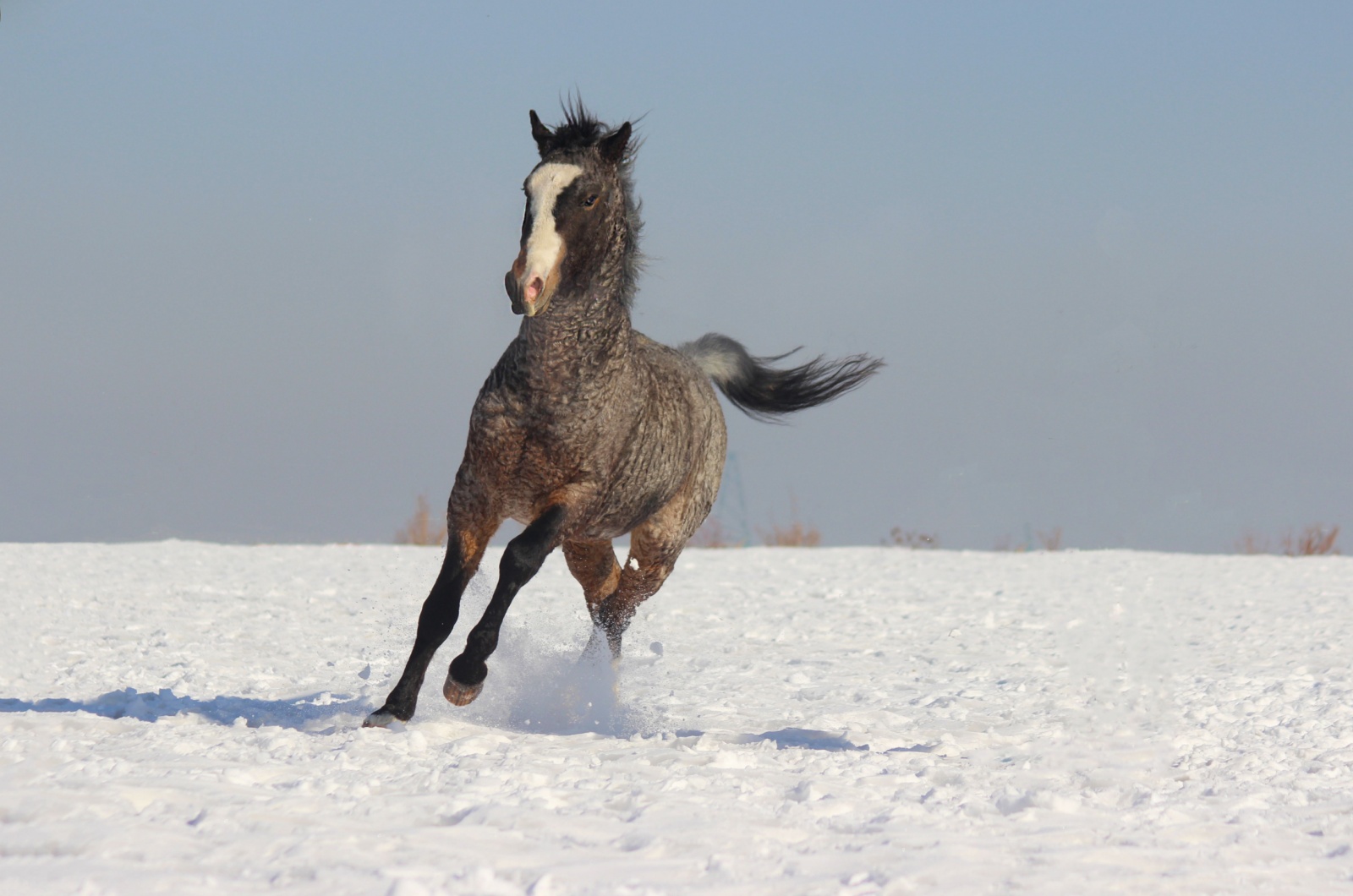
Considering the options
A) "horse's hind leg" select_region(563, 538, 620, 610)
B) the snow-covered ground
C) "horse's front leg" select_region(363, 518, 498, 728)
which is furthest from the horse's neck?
"horse's hind leg" select_region(563, 538, 620, 610)

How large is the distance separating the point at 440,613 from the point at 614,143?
194 cm

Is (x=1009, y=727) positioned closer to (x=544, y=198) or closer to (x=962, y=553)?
(x=544, y=198)

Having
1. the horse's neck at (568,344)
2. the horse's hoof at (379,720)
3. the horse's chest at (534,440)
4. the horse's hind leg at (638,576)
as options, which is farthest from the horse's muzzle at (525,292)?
the horse's hind leg at (638,576)

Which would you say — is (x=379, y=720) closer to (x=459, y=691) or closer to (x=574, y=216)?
(x=459, y=691)

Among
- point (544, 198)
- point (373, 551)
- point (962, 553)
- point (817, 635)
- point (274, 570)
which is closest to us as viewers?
point (544, 198)

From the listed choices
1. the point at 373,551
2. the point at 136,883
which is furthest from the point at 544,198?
the point at 373,551

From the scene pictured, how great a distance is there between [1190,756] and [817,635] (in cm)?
418

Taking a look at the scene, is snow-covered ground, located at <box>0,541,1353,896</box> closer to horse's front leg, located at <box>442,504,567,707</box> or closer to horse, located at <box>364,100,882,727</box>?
horse's front leg, located at <box>442,504,567,707</box>

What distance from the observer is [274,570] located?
1209cm

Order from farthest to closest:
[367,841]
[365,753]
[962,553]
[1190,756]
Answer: [962,553]
[1190,756]
[365,753]
[367,841]

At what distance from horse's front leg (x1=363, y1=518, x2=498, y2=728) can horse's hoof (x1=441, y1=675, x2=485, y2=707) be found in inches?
7.3

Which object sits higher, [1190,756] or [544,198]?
[544,198]

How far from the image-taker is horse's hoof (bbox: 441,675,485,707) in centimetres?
498

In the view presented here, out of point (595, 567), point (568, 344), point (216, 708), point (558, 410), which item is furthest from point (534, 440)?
point (216, 708)
